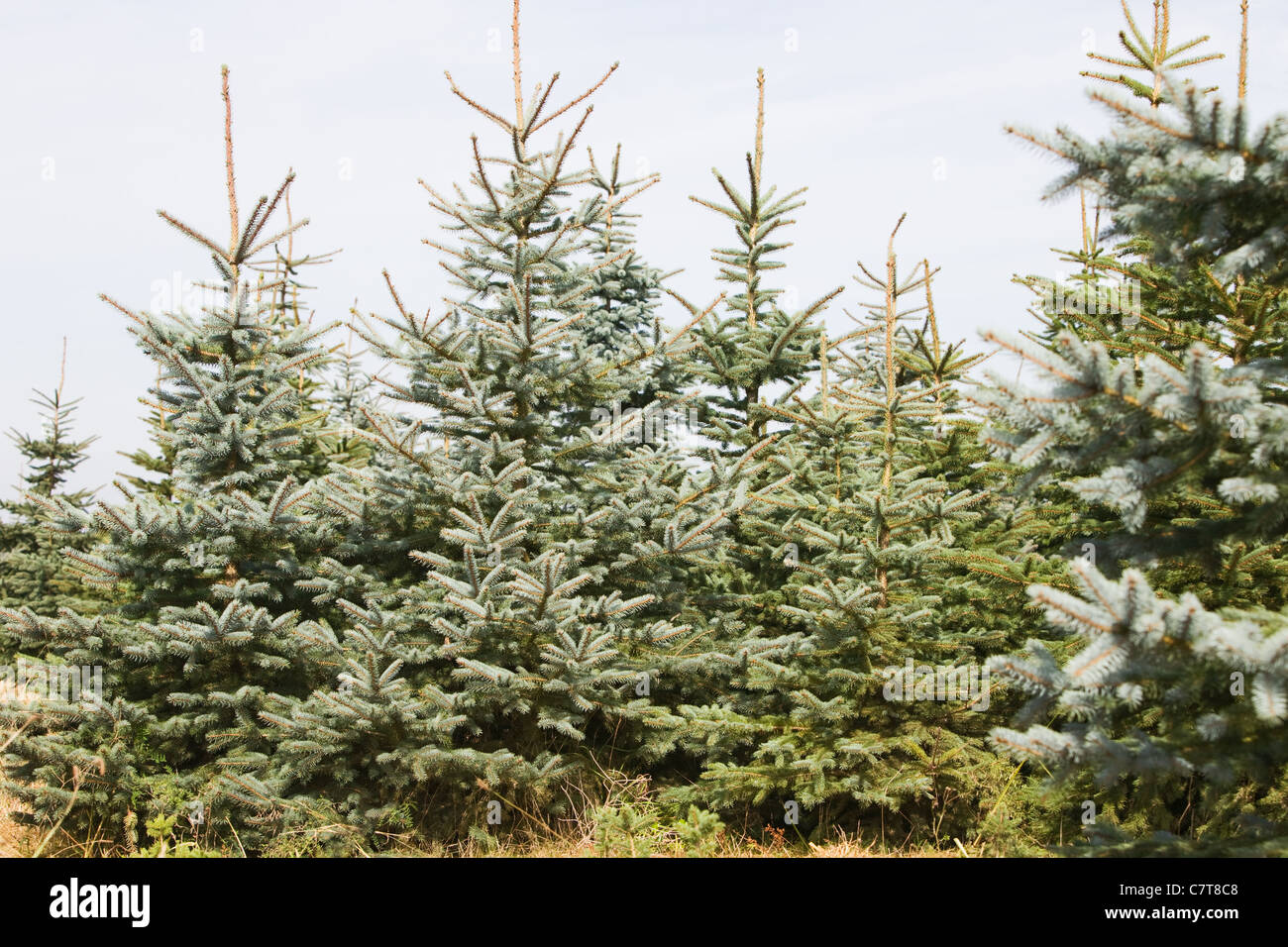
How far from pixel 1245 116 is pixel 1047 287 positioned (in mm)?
3440

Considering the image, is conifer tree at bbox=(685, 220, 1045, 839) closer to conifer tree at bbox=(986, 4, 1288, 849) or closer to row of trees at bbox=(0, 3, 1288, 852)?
row of trees at bbox=(0, 3, 1288, 852)

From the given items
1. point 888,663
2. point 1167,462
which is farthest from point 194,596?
point 1167,462

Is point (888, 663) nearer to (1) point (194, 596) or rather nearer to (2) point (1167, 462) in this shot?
(2) point (1167, 462)

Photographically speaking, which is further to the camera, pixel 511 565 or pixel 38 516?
pixel 38 516

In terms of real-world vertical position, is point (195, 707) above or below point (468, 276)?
below

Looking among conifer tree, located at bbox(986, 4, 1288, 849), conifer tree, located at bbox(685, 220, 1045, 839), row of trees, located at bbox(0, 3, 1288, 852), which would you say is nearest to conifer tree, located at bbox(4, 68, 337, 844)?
row of trees, located at bbox(0, 3, 1288, 852)

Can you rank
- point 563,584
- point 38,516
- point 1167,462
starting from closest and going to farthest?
point 1167,462, point 563,584, point 38,516

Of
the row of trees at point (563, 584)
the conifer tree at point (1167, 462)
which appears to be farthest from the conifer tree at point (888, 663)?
the conifer tree at point (1167, 462)

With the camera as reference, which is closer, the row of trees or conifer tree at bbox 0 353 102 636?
the row of trees

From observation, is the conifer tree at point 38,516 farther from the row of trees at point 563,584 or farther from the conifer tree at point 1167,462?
the conifer tree at point 1167,462

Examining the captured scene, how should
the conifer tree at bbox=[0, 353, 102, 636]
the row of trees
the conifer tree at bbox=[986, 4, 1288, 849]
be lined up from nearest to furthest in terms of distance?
the conifer tree at bbox=[986, 4, 1288, 849]
the row of trees
the conifer tree at bbox=[0, 353, 102, 636]

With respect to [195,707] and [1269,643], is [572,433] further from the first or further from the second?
[1269,643]

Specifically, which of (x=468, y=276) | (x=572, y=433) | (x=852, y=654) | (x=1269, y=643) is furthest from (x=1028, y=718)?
(x=468, y=276)

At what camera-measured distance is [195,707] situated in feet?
24.8
